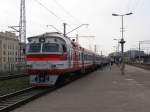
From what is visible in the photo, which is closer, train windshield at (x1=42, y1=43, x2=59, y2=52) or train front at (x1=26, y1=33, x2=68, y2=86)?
train front at (x1=26, y1=33, x2=68, y2=86)

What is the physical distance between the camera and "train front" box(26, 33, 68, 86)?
794 inches

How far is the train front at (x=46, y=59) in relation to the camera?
794 inches

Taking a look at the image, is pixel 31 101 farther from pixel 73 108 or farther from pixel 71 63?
pixel 71 63

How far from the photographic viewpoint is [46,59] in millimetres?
20281

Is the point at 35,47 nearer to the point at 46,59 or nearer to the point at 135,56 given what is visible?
the point at 46,59

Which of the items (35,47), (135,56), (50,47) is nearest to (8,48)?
(135,56)

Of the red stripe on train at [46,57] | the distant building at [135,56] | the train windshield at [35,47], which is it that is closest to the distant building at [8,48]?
the distant building at [135,56]

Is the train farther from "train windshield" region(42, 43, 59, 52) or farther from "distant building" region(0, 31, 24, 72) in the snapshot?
"distant building" region(0, 31, 24, 72)

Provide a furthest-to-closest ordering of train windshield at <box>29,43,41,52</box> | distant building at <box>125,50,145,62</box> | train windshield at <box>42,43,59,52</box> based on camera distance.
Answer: distant building at <box>125,50,145,62</box>, train windshield at <box>29,43,41,52</box>, train windshield at <box>42,43,59,52</box>

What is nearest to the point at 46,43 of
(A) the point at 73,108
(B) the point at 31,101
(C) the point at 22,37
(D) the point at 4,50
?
(B) the point at 31,101

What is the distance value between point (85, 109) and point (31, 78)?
8.90 metres

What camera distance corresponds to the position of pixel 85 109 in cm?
1199

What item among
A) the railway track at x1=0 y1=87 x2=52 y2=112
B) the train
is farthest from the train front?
the railway track at x1=0 y1=87 x2=52 y2=112

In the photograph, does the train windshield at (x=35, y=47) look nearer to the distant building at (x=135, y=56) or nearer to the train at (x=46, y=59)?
the train at (x=46, y=59)
